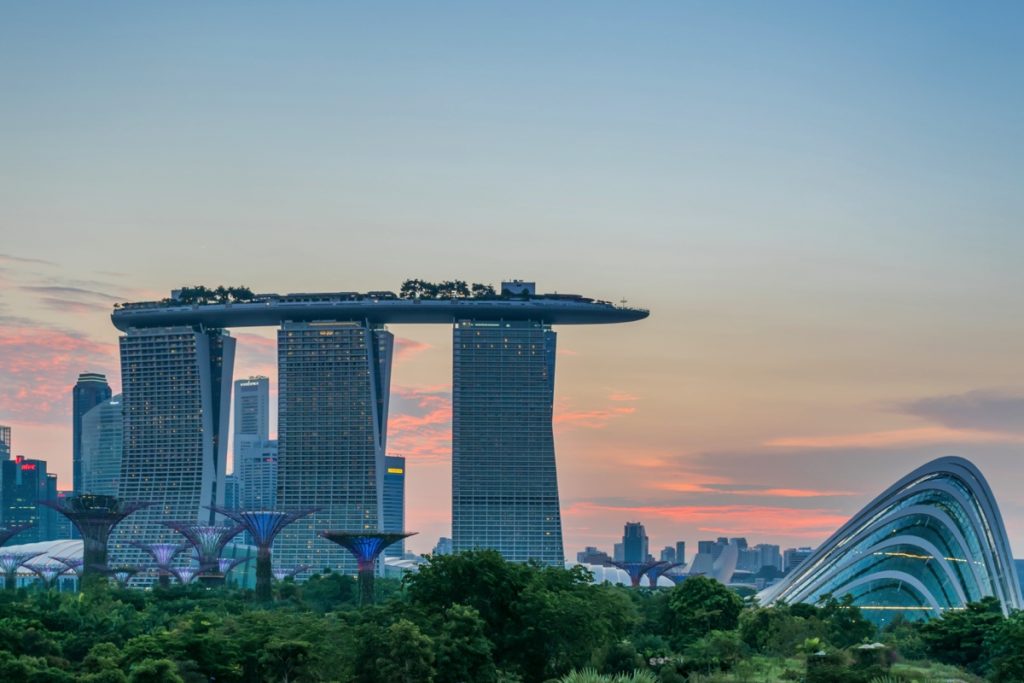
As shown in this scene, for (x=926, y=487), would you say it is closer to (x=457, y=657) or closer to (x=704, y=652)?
(x=704, y=652)

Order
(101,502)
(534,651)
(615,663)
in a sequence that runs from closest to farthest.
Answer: (534,651), (615,663), (101,502)

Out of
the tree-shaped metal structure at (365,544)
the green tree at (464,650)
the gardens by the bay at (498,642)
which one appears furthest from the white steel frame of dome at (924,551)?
the green tree at (464,650)

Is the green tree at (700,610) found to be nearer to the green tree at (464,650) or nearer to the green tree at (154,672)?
the green tree at (464,650)

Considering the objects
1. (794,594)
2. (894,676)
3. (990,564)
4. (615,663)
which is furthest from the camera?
(794,594)

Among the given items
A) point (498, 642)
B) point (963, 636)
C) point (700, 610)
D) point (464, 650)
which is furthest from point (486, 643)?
point (700, 610)

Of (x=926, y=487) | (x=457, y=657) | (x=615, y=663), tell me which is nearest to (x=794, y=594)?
(x=926, y=487)

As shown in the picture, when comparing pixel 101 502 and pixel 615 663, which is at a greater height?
pixel 101 502

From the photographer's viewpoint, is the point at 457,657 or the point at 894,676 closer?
the point at 894,676
